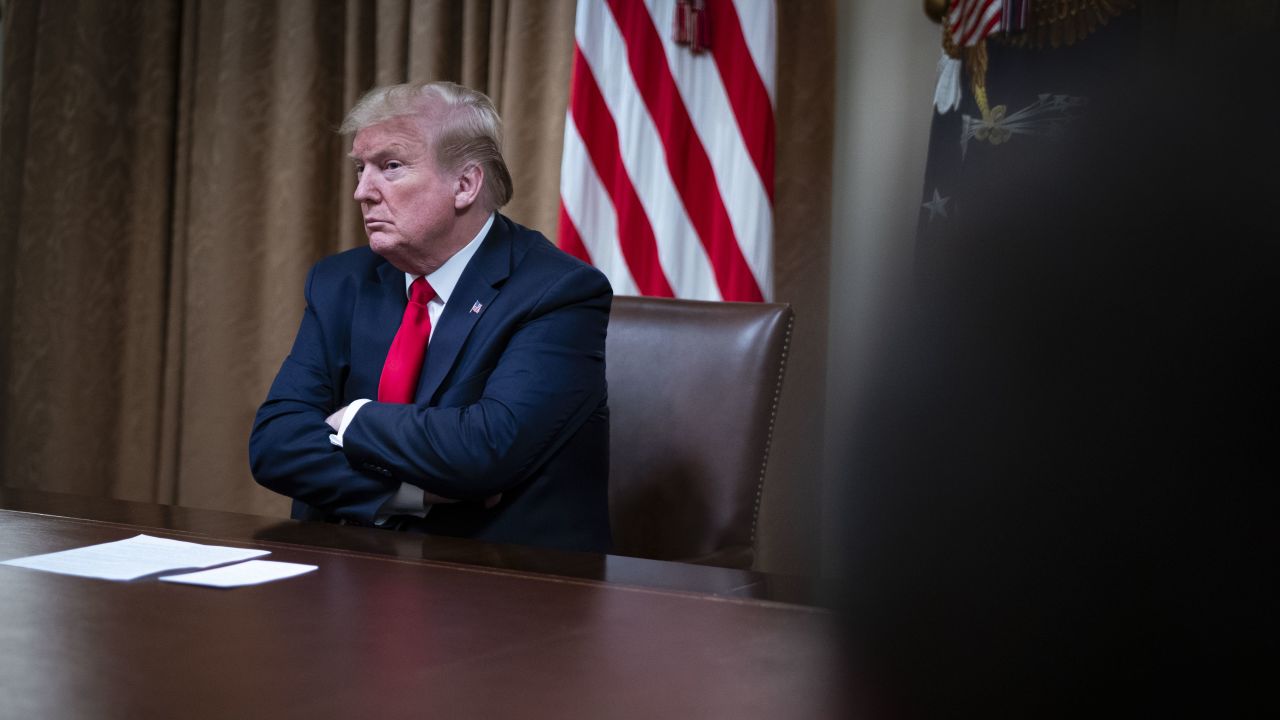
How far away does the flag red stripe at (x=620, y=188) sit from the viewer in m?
3.20

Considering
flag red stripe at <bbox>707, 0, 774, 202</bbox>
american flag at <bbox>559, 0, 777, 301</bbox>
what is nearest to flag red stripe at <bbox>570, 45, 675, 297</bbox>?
american flag at <bbox>559, 0, 777, 301</bbox>

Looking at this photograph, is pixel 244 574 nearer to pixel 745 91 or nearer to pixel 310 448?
pixel 310 448

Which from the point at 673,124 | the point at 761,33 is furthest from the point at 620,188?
the point at 761,33

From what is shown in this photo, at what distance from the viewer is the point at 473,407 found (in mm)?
1897

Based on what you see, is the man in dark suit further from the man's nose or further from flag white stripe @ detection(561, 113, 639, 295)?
flag white stripe @ detection(561, 113, 639, 295)

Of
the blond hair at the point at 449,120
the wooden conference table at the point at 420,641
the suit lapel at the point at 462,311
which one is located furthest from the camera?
the blond hair at the point at 449,120

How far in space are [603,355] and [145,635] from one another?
4.32ft

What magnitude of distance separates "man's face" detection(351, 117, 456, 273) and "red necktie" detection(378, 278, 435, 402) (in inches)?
5.0

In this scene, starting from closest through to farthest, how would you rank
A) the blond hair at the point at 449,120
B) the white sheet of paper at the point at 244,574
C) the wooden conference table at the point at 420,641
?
the wooden conference table at the point at 420,641
the white sheet of paper at the point at 244,574
the blond hair at the point at 449,120

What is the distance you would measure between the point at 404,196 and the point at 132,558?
119 cm

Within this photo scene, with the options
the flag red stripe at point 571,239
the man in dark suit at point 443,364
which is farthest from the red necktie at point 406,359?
the flag red stripe at point 571,239

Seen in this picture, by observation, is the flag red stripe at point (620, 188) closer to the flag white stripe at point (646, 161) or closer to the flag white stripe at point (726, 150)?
the flag white stripe at point (646, 161)

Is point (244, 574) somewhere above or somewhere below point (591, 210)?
below

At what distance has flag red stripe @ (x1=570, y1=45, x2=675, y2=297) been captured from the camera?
3201 millimetres
